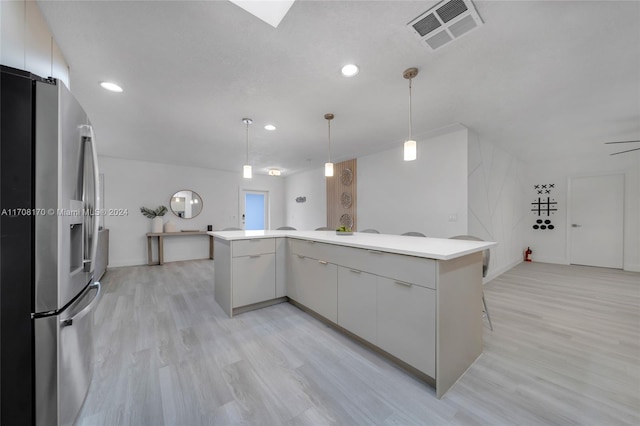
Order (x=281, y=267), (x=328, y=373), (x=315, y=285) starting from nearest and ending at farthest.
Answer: (x=328, y=373) → (x=315, y=285) → (x=281, y=267)

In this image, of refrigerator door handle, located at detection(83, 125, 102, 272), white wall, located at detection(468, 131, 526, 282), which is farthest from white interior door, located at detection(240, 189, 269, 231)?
refrigerator door handle, located at detection(83, 125, 102, 272)

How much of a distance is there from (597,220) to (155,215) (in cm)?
1014

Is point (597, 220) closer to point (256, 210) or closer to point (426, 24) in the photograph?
point (426, 24)

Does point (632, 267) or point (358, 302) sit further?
point (632, 267)

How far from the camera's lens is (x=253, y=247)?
2.75 meters

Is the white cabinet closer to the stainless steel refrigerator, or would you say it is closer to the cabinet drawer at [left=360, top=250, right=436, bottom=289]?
the cabinet drawer at [left=360, top=250, right=436, bottom=289]

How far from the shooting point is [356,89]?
2.42 metres

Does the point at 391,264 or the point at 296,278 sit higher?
the point at 391,264

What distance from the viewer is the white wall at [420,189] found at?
3.55 metres

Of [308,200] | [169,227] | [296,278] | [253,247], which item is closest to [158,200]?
[169,227]

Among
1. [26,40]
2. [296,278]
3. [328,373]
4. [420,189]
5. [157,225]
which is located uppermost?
[26,40]

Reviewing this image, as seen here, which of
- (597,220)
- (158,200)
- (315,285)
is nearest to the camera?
(315,285)

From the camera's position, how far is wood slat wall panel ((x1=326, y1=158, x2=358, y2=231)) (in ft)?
17.5

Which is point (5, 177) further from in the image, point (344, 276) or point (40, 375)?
point (344, 276)
